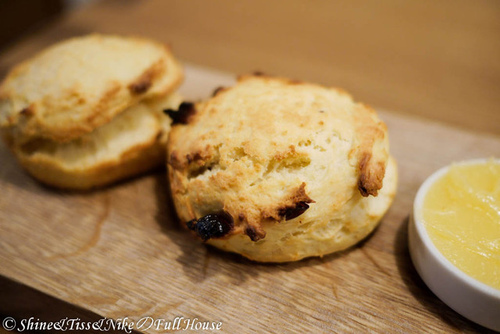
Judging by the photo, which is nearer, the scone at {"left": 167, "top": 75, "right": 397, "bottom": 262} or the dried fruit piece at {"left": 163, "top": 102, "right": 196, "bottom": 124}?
the scone at {"left": 167, "top": 75, "right": 397, "bottom": 262}

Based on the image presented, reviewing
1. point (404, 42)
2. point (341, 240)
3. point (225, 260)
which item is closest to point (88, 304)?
point (225, 260)

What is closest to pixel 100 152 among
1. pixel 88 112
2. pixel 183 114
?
pixel 88 112

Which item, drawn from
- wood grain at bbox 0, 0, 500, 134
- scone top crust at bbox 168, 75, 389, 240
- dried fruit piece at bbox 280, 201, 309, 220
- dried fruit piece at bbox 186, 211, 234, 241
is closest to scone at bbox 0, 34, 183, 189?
scone top crust at bbox 168, 75, 389, 240

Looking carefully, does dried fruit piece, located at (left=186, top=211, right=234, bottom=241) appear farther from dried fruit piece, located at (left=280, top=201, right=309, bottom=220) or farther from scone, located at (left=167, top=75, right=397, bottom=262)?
dried fruit piece, located at (left=280, top=201, right=309, bottom=220)

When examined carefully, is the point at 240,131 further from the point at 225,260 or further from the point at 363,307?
the point at 363,307

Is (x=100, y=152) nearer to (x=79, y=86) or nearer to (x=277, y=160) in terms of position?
(x=79, y=86)

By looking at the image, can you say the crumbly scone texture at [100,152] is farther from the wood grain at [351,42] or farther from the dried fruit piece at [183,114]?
the wood grain at [351,42]
